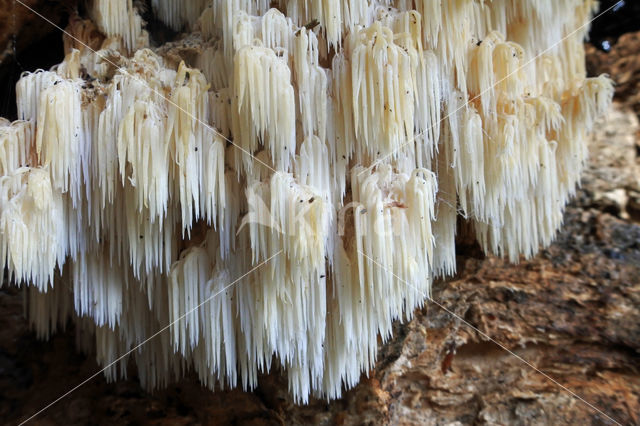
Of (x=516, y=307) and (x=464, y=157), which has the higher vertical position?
(x=464, y=157)

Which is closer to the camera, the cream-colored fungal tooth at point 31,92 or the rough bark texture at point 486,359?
the cream-colored fungal tooth at point 31,92

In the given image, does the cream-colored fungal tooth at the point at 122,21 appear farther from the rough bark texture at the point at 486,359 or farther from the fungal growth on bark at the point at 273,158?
the rough bark texture at the point at 486,359

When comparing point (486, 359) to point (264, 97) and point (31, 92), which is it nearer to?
point (264, 97)

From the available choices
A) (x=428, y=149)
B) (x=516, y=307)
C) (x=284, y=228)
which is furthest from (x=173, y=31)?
(x=516, y=307)

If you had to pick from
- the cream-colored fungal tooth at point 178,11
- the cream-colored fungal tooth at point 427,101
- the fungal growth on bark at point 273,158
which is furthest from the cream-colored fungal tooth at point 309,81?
the cream-colored fungal tooth at point 178,11

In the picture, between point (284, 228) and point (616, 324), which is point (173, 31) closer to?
point (284, 228)

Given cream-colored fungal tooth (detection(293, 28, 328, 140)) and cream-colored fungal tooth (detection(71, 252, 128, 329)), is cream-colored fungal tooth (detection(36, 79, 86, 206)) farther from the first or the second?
cream-colored fungal tooth (detection(293, 28, 328, 140))
